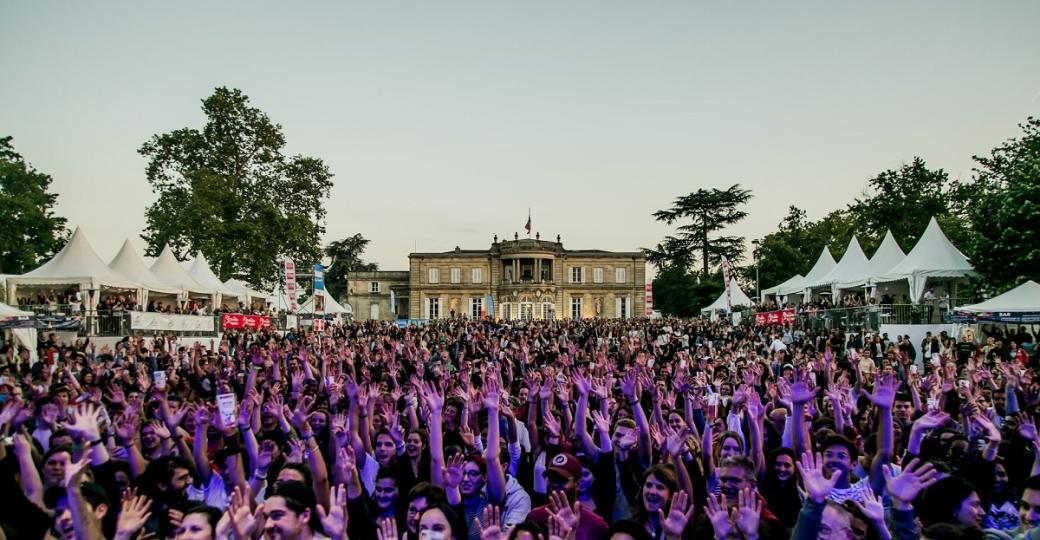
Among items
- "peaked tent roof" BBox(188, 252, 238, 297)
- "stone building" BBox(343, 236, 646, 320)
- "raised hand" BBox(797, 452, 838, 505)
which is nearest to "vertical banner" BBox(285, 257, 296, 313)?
"peaked tent roof" BBox(188, 252, 238, 297)

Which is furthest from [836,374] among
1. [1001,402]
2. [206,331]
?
[206,331]

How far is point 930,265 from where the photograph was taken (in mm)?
23234

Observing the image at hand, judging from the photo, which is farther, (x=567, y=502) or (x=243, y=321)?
(x=243, y=321)

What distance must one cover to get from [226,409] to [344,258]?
105610 millimetres

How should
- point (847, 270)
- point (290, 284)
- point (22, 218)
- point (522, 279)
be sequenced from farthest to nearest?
point (522, 279) < point (22, 218) < point (847, 270) < point (290, 284)

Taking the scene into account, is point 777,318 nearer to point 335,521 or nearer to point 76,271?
point 76,271

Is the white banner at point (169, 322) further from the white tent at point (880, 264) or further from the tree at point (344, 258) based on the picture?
the tree at point (344, 258)

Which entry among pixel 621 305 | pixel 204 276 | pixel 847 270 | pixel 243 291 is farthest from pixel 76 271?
pixel 621 305

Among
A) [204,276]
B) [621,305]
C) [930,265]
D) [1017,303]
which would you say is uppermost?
[204,276]

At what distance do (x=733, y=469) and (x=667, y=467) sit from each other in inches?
14.9

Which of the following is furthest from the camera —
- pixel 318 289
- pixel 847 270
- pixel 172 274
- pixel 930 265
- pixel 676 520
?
pixel 847 270

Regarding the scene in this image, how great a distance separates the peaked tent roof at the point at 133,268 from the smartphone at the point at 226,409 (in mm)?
20232

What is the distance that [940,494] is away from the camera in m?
4.27

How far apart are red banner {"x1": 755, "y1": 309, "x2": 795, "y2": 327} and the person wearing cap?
2195cm
